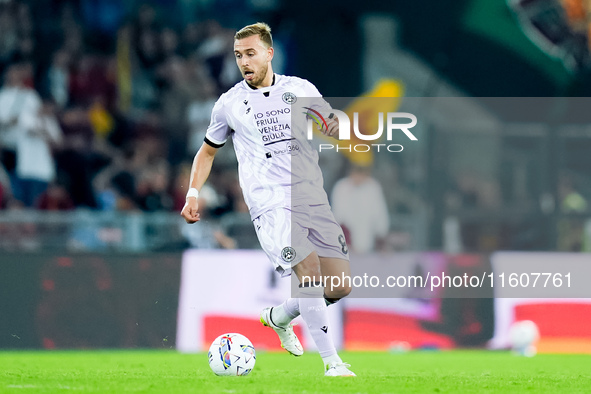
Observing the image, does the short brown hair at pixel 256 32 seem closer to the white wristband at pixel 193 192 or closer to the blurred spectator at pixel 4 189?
the white wristband at pixel 193 192

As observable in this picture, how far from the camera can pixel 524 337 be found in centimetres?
1182

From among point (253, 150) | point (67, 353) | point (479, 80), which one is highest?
point (479, 80)

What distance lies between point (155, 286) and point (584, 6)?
25.6ft

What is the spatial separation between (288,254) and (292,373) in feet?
4.30

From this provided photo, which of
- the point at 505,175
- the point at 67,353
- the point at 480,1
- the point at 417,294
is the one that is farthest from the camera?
the point at 480,1

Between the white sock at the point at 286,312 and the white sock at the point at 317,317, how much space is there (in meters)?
0.29

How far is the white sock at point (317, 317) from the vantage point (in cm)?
698

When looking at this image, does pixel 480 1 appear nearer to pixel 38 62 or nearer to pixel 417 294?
pixel 417 294

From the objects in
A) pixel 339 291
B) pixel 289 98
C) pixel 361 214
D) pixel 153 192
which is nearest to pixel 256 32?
pixel 289 98

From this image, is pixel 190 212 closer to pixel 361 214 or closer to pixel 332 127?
pixel 332 127

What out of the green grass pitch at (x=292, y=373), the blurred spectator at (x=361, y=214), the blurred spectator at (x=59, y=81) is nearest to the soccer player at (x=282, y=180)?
the green grass pitch at (x=292, y=373)

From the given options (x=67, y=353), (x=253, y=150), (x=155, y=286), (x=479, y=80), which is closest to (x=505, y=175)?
(x=479, y=80)

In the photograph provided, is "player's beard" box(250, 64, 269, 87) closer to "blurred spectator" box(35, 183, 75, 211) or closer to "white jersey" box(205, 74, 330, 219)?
"white jersey" box(205, 74, 330, 219)

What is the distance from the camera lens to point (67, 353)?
1108cm
